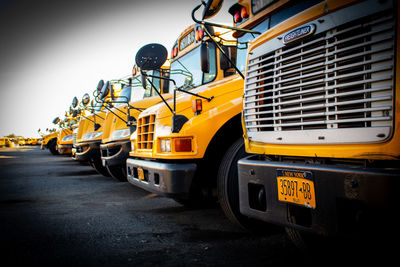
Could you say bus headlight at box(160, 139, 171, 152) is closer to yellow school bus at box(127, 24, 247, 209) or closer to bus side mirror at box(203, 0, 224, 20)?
yellow school bus at box(127, 24, 247, 209)

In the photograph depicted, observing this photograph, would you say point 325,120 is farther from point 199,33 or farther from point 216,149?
point 199,33

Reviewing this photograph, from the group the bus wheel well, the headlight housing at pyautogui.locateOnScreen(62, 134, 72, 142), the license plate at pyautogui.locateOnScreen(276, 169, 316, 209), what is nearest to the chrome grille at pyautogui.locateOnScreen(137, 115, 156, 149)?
the bus wheel well

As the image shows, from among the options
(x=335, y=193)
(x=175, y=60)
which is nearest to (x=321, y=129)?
(x=335, y=193)

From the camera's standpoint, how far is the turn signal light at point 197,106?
3219 mm

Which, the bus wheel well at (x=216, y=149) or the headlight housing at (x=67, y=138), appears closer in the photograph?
the bus wheel well at (x=216, y=149)

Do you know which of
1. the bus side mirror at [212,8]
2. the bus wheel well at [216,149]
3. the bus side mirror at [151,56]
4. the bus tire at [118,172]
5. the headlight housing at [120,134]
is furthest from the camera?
the bus tire at [118,172]

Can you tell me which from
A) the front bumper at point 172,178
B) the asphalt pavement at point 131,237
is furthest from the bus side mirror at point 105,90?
the front bumper at point 172,178

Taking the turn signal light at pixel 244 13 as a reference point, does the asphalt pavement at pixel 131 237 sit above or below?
below

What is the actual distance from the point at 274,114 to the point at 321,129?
38 centimetres

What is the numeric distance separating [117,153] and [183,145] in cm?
273

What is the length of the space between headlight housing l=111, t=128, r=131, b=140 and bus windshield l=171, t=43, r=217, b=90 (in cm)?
139

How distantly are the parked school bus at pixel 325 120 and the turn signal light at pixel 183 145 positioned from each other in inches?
36.4

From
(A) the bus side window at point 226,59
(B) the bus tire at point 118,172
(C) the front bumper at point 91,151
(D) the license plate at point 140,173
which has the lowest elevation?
(B) the bus tire at point 118,172

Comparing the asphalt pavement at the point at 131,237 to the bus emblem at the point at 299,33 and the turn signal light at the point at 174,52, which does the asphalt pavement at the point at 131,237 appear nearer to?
the bus emblem at the point at 299,33
